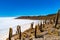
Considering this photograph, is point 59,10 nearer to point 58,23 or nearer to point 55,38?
point 58,23

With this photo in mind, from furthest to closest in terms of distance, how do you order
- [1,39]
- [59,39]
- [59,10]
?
[1,39]
[59,10]
[59,39]

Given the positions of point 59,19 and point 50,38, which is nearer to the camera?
point 50,38

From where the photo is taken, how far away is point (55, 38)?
12.5 meters

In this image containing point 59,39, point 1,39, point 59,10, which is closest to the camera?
point 59,39

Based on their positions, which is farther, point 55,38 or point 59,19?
point 59,19

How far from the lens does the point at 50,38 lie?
41.7 ft

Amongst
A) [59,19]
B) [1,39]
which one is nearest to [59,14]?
[59,19]

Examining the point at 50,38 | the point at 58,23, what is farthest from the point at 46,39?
the point at 58,23

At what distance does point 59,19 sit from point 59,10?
5.13 ft

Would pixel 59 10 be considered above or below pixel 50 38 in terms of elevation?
above

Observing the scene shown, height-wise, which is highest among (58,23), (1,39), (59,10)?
(59,10)

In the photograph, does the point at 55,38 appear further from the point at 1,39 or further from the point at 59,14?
the point at 1,39

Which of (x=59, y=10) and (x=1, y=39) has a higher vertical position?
(x=59, y=10)

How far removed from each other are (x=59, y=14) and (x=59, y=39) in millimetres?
9833
